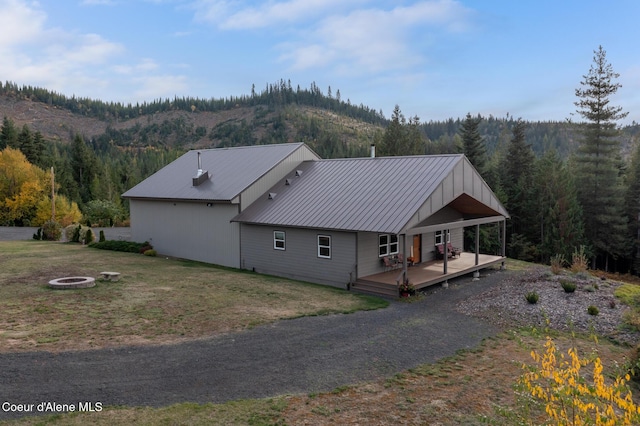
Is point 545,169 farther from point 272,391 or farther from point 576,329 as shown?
point 272,391

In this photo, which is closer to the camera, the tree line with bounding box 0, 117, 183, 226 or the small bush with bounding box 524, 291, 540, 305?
the small bush with bounding box 524, 291, 540, 305

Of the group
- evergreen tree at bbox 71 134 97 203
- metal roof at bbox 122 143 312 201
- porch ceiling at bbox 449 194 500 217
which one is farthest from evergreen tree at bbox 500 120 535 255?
evergreen tree at bbox 71 134 97 203

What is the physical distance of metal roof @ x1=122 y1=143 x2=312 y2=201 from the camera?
23828mm

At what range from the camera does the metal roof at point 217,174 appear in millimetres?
23828

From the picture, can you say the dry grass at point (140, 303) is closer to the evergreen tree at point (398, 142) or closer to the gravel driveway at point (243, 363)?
the gravel driveway at point (243, 363)

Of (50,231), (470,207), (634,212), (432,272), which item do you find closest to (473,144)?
(634,212)

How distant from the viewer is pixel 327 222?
1894cm

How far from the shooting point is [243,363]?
9695 millimetres

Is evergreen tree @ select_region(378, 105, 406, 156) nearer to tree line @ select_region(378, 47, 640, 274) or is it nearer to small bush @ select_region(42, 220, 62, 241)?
tree line @ select_region(378, 47, 640, 274)

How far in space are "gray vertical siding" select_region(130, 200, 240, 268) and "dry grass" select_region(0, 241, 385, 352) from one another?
1.33 meters

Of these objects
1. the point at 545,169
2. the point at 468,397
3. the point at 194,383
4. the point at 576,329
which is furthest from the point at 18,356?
the point at 545,169

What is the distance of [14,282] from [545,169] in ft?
134

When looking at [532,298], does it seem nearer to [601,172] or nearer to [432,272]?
[432,272]

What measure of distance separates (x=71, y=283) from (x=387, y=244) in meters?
13.1
